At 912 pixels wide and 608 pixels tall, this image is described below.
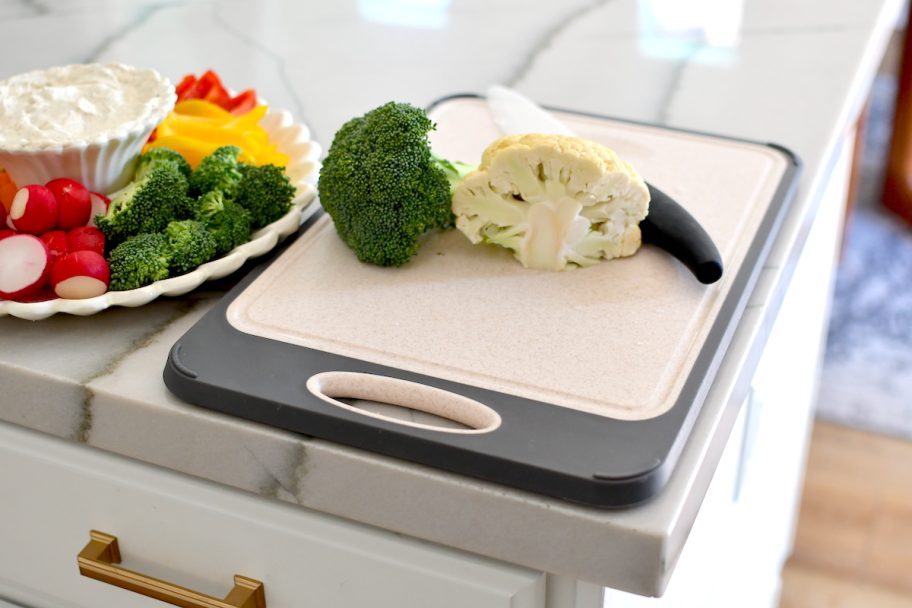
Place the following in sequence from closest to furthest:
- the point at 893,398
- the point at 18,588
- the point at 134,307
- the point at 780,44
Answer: the point at 134,307 → the point at 18,588 → the point at 780,44 → the point at 893,398

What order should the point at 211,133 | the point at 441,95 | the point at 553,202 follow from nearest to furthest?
the point at 553,202
the point at 211,133
the point at 441,95

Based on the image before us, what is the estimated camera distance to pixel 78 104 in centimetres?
87

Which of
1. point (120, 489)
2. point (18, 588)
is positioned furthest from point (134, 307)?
point (18, 588)

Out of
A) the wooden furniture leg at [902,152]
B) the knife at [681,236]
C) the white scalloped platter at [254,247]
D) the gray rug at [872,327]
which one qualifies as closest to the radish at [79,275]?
the white scalloped platter at [254,247]

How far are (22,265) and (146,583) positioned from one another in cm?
27

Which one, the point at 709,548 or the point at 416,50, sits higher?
the point at 416,50

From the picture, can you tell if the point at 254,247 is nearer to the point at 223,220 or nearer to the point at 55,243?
the point at 223,220

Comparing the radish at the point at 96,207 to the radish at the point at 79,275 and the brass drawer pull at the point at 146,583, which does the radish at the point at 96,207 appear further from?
the brass drawer pull at the point at 146,583

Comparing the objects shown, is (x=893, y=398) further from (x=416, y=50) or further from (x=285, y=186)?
(x=285, y=186)

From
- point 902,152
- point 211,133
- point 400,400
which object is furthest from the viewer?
point 902,152

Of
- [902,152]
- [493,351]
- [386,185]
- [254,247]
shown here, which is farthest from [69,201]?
[902,152]

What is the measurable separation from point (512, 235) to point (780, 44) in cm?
66

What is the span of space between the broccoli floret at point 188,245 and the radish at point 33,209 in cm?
9

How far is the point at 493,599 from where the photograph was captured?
70cm
